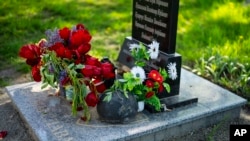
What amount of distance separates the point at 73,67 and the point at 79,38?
9.7 inches

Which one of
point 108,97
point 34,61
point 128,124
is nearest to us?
point 108,97

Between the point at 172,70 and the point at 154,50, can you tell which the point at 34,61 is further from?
the point at 172,70

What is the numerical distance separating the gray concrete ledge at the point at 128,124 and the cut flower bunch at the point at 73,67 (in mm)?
A: 157

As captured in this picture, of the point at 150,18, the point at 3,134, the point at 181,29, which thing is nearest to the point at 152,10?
the point at 150,18

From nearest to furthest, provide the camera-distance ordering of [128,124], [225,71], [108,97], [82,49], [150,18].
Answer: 1. [108,97]
2. [128,124]
3. [82,49]
4. [150,18]
5. [225,71]

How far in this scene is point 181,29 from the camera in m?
6.13

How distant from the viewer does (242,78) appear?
13.5 feet

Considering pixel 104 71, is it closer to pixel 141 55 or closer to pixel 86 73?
pixel 86 73

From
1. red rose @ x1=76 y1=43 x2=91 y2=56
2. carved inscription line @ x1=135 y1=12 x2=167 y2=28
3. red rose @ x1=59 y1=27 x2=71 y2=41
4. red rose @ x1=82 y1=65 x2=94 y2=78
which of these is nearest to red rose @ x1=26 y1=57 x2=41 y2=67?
red rose @ x1=59 y1=27 x2=71 y2=41

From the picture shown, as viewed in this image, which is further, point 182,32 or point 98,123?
point 182,32

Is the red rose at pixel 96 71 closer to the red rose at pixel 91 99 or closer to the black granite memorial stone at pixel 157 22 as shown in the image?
the red rose at pixel 91 99

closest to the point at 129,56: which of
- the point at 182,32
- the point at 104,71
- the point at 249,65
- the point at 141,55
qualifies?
the point at 141,55

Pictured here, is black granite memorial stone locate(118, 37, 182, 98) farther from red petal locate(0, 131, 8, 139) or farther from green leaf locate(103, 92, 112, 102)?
red petal locate(0, 131, 8, 139)

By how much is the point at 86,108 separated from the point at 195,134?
92 cm
